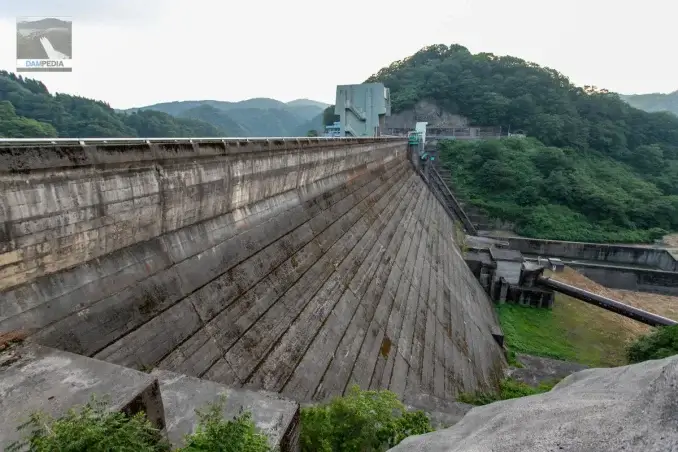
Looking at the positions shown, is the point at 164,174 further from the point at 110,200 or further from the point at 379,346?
the point at 379,346

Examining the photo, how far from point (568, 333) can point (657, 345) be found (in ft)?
21.3

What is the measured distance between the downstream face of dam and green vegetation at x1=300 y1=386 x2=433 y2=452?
7.22 feet

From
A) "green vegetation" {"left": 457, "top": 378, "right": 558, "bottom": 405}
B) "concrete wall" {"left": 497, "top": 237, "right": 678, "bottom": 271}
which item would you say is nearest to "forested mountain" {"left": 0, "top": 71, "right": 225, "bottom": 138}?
"green vegetation" {"left": 457, "top": 378, "right": 558, "bottom": 405}

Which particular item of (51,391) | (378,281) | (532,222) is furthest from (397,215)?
(532,222)

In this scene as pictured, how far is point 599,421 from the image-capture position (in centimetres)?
249

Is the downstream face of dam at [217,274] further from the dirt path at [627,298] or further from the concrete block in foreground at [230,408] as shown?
the dirt path at [627,298]

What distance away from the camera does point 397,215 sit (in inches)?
772

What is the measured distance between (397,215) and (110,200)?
618 inches

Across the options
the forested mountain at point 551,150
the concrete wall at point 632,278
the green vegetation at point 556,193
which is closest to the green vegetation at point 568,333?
the concrete wall at point 632,278

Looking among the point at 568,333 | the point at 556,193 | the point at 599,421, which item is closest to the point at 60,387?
the point at 599,421

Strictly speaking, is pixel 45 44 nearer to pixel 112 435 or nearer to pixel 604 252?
pixel 112 435

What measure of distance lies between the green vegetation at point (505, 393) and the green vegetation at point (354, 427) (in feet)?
23.4

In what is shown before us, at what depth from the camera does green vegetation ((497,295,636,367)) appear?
18.3 m

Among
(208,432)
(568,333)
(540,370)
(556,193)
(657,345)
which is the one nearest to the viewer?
(208,432)
